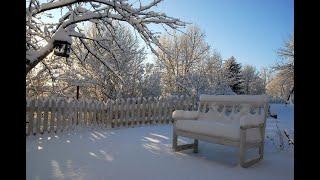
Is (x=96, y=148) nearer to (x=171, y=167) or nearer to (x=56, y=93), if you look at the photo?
(x=171, y=167)

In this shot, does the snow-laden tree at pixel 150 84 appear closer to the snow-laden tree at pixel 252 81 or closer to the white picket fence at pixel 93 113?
the white picket fence at pixel 93 113

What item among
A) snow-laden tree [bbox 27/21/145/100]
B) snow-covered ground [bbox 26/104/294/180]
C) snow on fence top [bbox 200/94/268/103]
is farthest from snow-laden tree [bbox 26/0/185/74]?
snow-laden tree [bbox 27/21/145/100]

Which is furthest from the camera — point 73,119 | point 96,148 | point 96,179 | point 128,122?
point 128,122

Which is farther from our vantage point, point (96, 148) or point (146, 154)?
point (96, 148)

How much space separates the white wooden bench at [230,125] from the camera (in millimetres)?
3852

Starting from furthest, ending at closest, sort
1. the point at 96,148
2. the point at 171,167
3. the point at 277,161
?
the point at 96,148 < the point at 277,161 < the point at 171,167

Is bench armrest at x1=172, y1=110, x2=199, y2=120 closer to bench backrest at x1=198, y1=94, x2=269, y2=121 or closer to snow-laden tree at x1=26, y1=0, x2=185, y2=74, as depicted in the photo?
bench backrest at x1=198, y1=94, x2=269, y2=121

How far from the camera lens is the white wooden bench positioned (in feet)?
12.6
